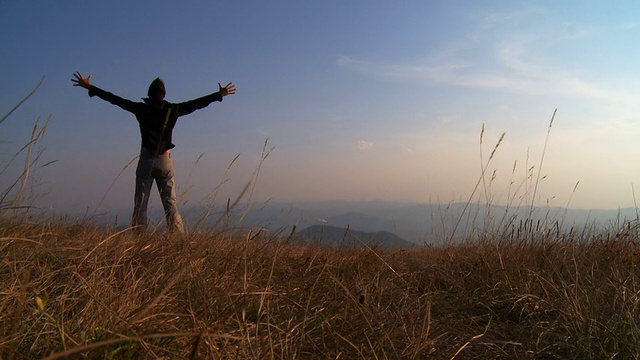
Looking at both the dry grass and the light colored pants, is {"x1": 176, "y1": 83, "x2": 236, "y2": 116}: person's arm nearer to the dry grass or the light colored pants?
the light colored pants

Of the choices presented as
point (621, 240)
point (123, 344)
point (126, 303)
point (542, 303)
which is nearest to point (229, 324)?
point (126, 303)

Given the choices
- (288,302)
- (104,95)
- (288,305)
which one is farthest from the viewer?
(104,95)

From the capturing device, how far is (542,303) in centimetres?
232

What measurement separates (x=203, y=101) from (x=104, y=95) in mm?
1141

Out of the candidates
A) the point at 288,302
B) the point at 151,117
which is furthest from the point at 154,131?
the point at 288,302

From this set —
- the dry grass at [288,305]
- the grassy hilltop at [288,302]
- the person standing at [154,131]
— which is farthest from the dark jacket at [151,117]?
the dry grass at [288,305]

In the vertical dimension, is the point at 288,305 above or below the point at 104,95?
below

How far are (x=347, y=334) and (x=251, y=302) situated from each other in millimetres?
523

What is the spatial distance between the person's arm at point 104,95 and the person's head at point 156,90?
240 millimetres

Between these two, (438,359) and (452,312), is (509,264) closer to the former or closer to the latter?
(452,312)

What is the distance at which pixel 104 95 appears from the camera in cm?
517

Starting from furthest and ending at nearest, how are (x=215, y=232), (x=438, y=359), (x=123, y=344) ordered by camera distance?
(x=215, y=232), (x=438, y=359), (x=123, y=344)

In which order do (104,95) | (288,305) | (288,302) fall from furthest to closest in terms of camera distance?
(104,95)
(288,302)
(288,305)

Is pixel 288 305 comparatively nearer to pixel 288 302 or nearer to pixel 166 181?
pixel 288 302
